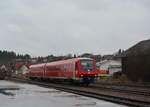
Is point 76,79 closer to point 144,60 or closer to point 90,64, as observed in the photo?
point 90,64

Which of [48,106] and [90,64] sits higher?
[90,64]

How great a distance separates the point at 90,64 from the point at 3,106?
21591 millimetres

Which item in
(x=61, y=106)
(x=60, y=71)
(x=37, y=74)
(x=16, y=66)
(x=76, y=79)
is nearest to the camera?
(x=61, y=106)

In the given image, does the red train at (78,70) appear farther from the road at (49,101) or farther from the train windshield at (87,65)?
the road at (49,101)

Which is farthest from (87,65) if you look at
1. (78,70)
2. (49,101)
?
(49,101)

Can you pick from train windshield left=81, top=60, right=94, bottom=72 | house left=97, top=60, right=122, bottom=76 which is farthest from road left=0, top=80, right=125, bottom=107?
house left=97, top=60, right=122, bottom=76

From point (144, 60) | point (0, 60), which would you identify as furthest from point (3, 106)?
point (0, 60)

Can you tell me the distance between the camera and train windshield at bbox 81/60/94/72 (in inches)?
1446

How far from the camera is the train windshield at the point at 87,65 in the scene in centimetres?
3672

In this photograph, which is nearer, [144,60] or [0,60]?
[144,60]

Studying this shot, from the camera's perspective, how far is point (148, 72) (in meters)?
43.5

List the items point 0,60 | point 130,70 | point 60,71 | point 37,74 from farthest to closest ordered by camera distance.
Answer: point 0,60 → point 37,74 → point 130,70 → point 60,71

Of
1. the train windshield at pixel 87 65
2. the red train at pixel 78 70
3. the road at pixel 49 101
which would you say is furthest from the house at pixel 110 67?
the road at pixel 49 101

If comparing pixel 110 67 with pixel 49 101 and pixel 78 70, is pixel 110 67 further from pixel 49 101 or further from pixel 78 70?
pixel 49 101
